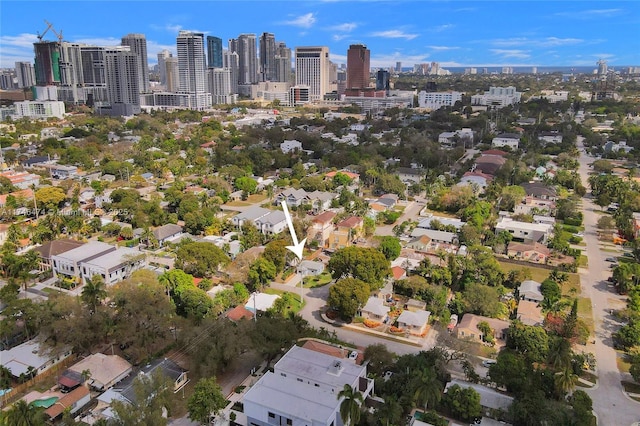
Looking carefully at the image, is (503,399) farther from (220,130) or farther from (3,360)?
(220,130)

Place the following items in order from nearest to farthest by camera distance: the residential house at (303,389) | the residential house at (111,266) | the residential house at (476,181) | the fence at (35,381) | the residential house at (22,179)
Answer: the residential house at (303,389) → the fence at (35,381) → the residential house at (111,266) → the residential house at (22,179) → the residential house at (476,181)

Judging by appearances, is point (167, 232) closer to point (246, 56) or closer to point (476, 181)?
point (476, 181)

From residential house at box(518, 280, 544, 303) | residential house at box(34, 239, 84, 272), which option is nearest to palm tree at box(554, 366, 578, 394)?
residential house at box(518, 280, 544, 303)

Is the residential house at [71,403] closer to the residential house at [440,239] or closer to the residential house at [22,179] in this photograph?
the residential house at [440,239]

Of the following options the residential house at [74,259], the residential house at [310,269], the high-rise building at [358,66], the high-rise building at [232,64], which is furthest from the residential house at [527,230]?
the high-rise building at [232,64]

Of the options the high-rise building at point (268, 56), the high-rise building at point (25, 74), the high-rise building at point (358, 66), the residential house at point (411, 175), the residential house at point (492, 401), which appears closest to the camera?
the residential house at point (492, 401)

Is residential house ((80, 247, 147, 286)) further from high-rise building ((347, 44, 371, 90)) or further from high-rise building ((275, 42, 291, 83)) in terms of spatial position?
high-rise building ((275, 42, 291, 83))

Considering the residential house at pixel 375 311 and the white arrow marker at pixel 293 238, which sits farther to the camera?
the residential house at pixel 375 311

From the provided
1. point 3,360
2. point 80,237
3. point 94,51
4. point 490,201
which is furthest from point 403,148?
point 94,51
